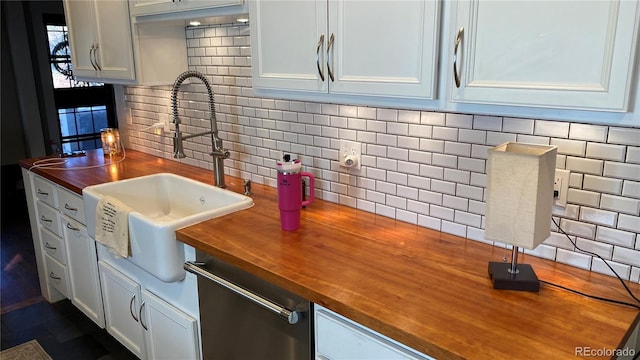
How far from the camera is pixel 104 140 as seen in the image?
3.09 metres

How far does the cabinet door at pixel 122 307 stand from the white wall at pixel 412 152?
773 mm

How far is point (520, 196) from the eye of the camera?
1223 mm

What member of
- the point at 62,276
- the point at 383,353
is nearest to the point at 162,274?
the point at 383,353

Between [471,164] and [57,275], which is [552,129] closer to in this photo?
[471,164]

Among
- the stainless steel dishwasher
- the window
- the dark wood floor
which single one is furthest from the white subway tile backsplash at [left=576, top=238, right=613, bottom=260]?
the window

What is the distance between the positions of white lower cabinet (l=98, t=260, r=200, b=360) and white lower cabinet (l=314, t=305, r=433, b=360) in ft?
2.21

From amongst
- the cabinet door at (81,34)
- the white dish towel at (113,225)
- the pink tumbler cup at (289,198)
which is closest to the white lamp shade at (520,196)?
the pink tumbler cup at (289,198)

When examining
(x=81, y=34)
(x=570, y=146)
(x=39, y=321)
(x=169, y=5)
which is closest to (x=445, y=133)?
(x=570, y=146)

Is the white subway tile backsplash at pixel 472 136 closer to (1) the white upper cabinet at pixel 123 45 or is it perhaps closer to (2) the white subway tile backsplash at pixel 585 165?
(2) the white subway tile backsplash at pixel 585 165

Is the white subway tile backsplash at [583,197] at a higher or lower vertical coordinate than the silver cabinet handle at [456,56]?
lower

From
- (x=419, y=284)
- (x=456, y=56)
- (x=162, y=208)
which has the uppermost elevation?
(x=456, y=56)

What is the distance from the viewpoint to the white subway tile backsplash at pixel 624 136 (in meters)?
1.27

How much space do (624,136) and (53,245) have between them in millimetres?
2959

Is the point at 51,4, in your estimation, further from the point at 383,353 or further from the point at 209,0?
the point at 383,353
